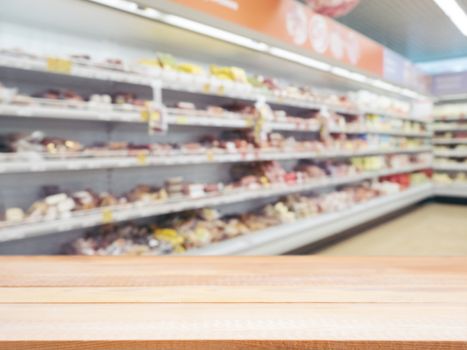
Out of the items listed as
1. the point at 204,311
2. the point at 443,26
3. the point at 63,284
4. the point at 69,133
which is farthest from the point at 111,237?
the point at 443,26

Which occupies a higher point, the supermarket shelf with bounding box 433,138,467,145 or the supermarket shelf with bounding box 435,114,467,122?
the supermarket shelf with bounding box 435,114,467,122

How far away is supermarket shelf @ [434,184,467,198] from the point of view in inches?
339

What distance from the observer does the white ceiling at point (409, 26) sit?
6.18m

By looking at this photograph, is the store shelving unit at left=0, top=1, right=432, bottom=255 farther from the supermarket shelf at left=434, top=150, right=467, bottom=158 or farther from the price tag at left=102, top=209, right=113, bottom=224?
the supermarket shelf at left=434, top=150, right=467, bottom=158

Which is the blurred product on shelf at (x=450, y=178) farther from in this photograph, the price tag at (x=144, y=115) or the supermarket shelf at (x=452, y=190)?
the price tag at (x=144, y=115)

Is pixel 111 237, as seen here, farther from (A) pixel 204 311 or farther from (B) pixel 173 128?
(A) pixel 204 311

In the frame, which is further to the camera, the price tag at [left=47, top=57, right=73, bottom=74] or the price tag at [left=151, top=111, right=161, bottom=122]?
the price tag at [left=151, top=111, right=161, bottom=122]

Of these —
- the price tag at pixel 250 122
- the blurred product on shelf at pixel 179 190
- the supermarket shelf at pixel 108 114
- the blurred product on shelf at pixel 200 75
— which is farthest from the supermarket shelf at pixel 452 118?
the price tag at pixel 250 122

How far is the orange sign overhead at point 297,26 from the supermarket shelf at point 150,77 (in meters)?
0.48

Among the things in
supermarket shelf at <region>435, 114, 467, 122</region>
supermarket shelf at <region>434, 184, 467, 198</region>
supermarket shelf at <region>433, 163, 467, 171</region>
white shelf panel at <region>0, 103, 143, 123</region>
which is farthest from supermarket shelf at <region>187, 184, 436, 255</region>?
supermarket shelf at <region>435, 114, 467, 122</region>

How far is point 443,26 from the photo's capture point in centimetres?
728

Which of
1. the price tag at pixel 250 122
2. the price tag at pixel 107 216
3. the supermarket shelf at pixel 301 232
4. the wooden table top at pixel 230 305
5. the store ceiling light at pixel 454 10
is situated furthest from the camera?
the store ceiling light at pixel 454 10

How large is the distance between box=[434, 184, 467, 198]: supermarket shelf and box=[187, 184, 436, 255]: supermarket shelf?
95.5 inches

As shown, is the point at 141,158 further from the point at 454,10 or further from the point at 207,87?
the point at 454,10
